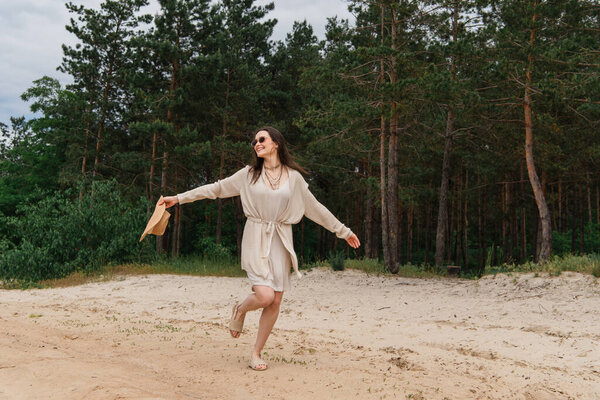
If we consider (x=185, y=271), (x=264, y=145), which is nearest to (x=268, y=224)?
(x=264, y=145)

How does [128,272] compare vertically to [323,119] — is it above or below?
below

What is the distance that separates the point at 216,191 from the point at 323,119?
1113 centimetres

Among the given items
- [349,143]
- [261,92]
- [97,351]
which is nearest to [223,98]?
[261,92]

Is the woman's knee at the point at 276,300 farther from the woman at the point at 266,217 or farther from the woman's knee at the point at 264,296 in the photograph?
the woman's knee at the point at 264,296

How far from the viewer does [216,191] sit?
5199mm

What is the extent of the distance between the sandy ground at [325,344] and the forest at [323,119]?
5.60 meters

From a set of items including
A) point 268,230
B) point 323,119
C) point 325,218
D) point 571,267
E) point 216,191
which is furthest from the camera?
point 323,119

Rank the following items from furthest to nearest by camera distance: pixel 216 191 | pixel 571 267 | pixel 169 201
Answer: pixel 571 267
pixel 216 191
pixel 169 201

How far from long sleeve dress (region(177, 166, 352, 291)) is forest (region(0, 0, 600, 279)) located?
10.6 m

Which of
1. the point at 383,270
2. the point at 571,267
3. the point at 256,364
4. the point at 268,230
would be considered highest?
the point at 268,230

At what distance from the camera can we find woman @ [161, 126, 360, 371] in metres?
4.79

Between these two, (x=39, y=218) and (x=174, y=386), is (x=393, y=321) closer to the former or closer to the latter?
(x=174, y=386)

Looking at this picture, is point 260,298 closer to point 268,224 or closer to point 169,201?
point 268,224

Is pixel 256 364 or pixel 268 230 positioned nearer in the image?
pixel 268 230
